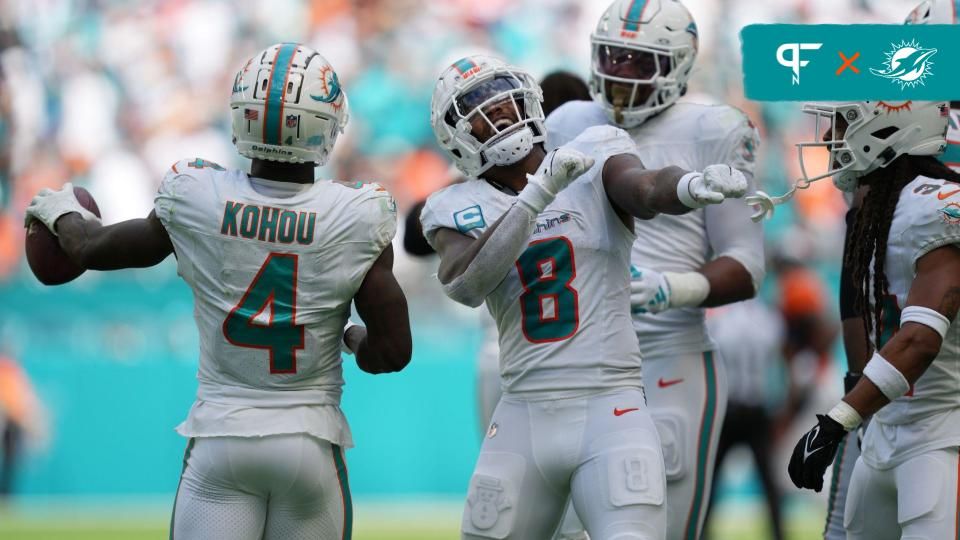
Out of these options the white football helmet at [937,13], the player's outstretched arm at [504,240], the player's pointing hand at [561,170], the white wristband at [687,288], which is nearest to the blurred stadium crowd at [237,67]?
the white football helmet at [937,13]

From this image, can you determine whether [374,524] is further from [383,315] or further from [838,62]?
[838,62]

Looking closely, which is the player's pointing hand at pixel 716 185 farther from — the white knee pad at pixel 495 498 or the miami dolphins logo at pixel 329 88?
the miami dolphins logo at pixel 329 88

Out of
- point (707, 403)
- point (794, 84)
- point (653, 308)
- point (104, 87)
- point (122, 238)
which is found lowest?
point (707, 403)

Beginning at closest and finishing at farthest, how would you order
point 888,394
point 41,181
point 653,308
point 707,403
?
1. point 888,394
2. point 653,308
3. point 707,403
4. point 41,181

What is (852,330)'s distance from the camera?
14.5ft

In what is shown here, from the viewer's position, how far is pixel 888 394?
144 inches

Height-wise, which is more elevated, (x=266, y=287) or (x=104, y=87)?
(x=104, y=87)

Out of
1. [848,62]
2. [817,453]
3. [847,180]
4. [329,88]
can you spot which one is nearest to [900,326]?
[817,453]

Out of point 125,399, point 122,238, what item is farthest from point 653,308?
point 125,399

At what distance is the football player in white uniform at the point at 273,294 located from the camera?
3.76 meters

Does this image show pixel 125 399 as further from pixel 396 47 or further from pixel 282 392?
pixel 282 392

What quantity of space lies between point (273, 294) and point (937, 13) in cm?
259

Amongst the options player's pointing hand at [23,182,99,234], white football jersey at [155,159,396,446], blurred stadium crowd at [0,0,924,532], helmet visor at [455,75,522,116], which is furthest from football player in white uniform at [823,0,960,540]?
blurred stadium crowd at [0,0,924,532]

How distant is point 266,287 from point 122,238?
46cm
